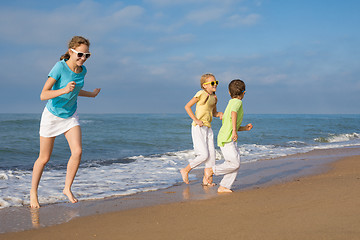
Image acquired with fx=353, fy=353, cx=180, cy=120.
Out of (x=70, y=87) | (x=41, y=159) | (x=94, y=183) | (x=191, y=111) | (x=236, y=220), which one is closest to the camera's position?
(x=236, y=220)

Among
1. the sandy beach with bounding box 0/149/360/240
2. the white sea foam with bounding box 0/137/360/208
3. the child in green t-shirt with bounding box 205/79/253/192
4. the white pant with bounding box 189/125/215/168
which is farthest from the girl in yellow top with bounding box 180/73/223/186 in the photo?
the sandy beach with bounding box 0/149/360/240

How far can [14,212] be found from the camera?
4.12 metres

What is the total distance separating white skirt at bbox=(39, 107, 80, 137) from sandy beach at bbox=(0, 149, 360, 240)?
3.58 feet

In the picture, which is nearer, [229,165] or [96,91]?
[96,91]

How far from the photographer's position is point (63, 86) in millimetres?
4035

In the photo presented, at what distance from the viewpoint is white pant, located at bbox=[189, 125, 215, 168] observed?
18.8 feet

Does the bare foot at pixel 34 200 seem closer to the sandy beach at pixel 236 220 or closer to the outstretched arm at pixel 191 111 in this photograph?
the sandy beach at pixel 236 220

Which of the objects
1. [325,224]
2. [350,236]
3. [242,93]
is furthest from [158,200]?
[350,236]

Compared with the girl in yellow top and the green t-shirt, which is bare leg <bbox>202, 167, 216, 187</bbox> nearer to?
the girl in yellow top

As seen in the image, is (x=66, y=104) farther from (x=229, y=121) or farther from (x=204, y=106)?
(x=204, y=106)

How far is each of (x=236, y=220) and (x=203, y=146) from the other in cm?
265

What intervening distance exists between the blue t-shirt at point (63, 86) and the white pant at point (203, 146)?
87.7 inches

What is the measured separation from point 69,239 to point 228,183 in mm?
2631

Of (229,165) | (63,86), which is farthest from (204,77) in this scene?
(63,86)
